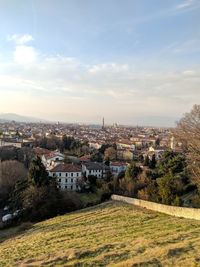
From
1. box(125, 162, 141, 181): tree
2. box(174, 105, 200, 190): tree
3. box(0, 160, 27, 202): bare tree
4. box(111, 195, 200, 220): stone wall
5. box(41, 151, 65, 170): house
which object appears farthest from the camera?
box(41, 151, 65, 170): house

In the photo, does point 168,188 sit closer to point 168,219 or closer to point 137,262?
point 168,219

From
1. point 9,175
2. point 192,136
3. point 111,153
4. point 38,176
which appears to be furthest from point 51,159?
point 192,136

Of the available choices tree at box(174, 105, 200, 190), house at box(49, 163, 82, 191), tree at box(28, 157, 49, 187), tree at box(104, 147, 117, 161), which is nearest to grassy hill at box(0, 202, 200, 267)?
tree at box(174, 105, 200, 190)

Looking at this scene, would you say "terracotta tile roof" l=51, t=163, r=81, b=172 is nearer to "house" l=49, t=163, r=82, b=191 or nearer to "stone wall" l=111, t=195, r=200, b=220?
"house" l=49, t=163, r=82, b=191

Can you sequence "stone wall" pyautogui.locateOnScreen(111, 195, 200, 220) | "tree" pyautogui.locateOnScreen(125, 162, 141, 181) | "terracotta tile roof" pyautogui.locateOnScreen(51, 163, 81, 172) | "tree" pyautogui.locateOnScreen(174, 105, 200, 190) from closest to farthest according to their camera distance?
"stone wall" pyautogui.locateOnScreen(111, 195, 200, 220), "tree" pyautogui.locateOnScreen(174, 105, 200, 190), "tree" pyautogui.locateOnScreen(125, 162, 141, 181), "terracotta tile roof" pyautogui.locateOnScreen(51, 163, 81, 172)

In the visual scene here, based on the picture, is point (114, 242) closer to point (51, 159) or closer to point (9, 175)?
point (9, 175)

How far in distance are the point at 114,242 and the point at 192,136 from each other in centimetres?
1579

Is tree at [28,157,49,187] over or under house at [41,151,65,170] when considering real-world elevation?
over

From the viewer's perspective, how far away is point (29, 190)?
33.0 metres

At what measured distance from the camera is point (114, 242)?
15.9 m

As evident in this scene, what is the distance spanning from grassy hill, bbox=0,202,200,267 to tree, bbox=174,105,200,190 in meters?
6.83

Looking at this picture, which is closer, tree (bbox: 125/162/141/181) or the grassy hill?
the grassy hill

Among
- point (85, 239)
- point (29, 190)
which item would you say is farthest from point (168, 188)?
point (29, 190)

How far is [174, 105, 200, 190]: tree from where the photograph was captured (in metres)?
28.8
